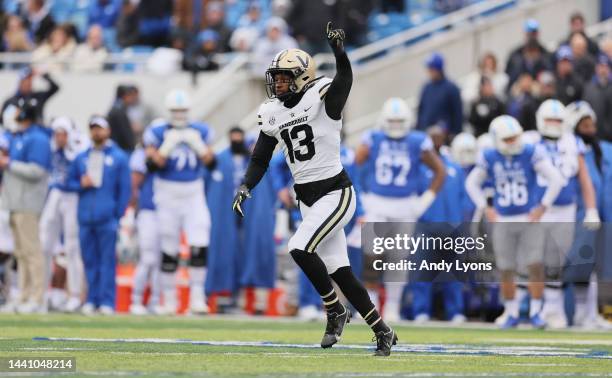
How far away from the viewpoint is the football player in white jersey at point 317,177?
403 inches

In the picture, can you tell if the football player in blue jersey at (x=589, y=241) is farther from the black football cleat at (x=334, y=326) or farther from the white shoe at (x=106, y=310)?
the black football cleat at (x=334, y=326)

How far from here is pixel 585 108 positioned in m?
15.6

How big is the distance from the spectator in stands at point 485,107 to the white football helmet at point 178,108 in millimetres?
3789

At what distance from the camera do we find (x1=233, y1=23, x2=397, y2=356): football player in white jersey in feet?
33.6

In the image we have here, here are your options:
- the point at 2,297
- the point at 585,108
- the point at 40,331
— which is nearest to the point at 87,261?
the point at 2,297

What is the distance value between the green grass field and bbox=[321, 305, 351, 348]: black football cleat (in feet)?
0.42

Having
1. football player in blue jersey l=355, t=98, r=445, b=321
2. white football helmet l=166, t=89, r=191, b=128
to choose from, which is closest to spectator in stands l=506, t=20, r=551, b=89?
football player in blue jersey l=355, t=98, r=445, b=321

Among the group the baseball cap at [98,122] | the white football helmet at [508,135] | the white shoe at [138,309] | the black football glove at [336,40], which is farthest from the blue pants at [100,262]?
the black football glove at [336,40]

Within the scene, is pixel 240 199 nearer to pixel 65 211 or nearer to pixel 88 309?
pixel 88 309

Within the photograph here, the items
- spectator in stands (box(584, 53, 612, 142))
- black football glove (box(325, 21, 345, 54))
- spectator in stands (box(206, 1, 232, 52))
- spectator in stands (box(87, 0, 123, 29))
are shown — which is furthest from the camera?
spectator in stands (box(87, 0, 123, 29))

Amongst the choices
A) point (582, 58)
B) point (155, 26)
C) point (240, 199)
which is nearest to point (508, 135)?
point (582, 58)

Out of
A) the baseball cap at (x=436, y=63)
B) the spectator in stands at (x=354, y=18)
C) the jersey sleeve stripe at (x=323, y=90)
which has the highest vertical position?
the spectator in stands at (x=354, y=18)

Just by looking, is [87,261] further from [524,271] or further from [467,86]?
[467,86]

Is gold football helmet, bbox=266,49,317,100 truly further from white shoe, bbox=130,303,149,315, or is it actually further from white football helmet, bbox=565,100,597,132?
white shoe, bbox=130,303,149,315
